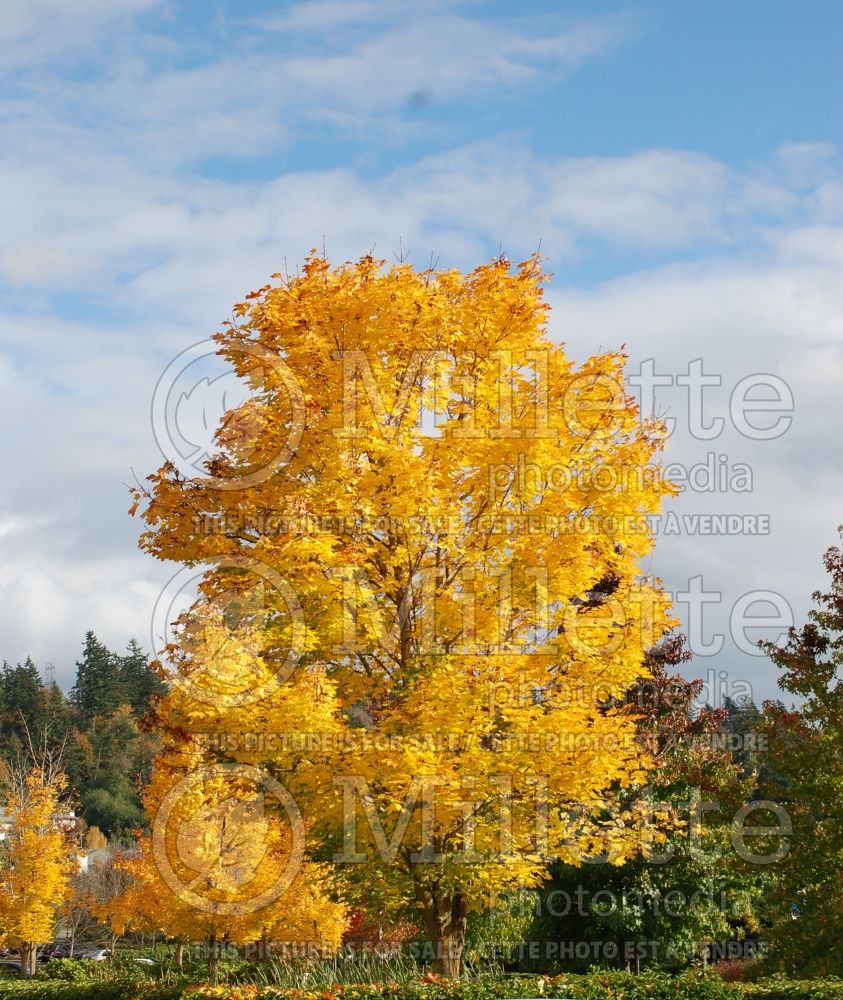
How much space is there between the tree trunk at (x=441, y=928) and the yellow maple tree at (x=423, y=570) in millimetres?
48

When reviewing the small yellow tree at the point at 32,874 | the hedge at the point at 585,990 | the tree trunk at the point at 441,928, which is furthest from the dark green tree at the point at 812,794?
the small yellow tree at the point at 32,874

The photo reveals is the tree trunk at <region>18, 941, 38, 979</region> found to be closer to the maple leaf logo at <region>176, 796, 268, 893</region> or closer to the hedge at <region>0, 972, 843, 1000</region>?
the maple leaf logo at <region>176, 796, 268, 893</region>

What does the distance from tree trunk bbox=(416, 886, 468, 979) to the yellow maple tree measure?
0.05m

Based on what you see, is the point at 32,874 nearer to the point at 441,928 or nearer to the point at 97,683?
the point at 441,928

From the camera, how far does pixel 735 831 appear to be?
16.8 meters

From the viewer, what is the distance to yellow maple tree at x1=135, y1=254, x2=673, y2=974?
14.4 meters

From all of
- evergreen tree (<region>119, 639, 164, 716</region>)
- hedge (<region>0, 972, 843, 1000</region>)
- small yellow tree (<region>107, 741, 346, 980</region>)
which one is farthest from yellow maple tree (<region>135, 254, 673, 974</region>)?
evergreen tree (<region>119, 639, 164, 716</region>)

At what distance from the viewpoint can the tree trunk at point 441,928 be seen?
52.2ft

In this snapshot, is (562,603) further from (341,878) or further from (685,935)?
(685,935)

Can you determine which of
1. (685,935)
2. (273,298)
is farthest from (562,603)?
(685,935)

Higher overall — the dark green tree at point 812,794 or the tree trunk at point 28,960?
the dark green tree at point 812,794

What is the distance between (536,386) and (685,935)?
46.6ft

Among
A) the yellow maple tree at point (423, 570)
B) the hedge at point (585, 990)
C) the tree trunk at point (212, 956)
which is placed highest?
the yellow maple tree at point (423, 570)

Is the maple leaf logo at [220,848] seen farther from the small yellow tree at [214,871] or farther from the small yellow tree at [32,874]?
the small yellow tree at [32,874]
